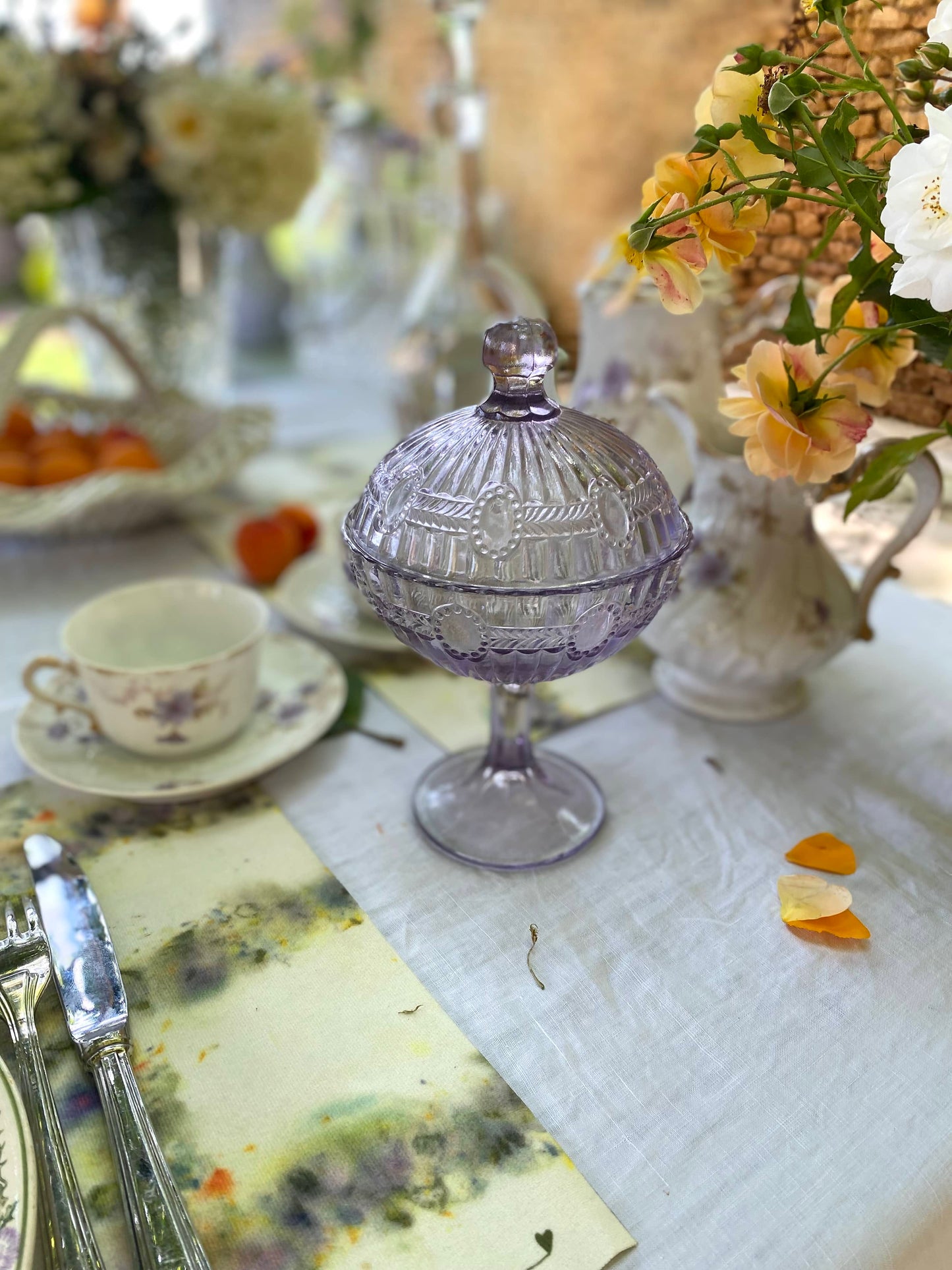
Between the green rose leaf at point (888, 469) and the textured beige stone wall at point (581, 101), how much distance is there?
9.4 inches

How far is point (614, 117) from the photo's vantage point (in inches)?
36.1

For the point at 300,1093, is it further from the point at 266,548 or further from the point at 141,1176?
the point at 266,548

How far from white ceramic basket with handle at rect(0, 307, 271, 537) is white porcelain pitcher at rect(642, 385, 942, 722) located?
1.51ft

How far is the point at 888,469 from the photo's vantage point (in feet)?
1.53

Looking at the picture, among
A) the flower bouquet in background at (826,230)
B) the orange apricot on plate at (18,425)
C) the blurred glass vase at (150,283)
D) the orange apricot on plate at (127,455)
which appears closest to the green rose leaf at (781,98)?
the flower bouquet in background at (826,230)

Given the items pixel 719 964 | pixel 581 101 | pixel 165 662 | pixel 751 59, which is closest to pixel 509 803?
pixel 719 964

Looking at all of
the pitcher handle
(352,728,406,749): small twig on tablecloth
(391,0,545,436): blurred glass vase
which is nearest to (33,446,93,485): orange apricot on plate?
(391,0,545,436): blurred glass vase

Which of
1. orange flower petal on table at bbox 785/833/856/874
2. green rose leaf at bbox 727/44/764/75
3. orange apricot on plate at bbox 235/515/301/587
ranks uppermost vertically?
green rose leaf at bbox 727/44/764/75

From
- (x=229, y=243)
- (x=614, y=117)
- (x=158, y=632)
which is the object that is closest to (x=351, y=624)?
(x=158, y=632)

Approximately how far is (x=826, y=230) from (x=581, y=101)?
25.1 inches

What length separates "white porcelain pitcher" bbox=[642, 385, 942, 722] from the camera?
0.57 metres

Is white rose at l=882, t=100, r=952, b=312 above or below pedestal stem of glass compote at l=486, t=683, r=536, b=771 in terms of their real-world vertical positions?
above

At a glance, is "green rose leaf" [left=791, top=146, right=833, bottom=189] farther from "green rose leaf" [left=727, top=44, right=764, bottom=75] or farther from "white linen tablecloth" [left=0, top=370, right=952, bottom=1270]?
"white linen tablecloth" [left=0, top=370, right=952, bottom=1270]

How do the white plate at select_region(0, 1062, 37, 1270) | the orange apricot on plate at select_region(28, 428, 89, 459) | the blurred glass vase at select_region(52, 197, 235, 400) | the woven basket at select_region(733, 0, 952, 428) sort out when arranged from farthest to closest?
the blurred glass vase at select_region(52, 197, 235, 400) → the orange apricot on plate at select_region(28, 428, 89, 459) → the woven basket at select_region(733, 0, 952, 428) → the white plate at select_region(0, 1062, 37, 1270)
